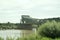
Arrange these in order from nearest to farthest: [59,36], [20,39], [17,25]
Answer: [20,39] < [59,36] < [17,25]

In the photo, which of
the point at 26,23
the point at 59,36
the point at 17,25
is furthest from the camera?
the point at 17,25

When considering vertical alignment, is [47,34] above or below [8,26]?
above

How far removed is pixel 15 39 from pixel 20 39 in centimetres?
75

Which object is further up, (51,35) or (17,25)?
(51,35)

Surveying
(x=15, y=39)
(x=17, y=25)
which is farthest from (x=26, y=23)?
(x=15, y=39)

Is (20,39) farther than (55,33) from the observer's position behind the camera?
No

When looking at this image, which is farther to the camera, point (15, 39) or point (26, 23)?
Answer: point (26, 23)

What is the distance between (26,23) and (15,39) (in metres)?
56.2

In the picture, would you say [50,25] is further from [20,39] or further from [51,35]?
[20,39]

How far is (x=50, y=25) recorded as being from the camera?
27.0 meters

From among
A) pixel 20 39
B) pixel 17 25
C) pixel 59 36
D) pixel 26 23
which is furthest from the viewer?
pixel 17 25

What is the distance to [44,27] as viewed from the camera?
2708 cm

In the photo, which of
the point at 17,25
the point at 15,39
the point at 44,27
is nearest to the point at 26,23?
the point at 17,25

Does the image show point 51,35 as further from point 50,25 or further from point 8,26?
point 8,26
